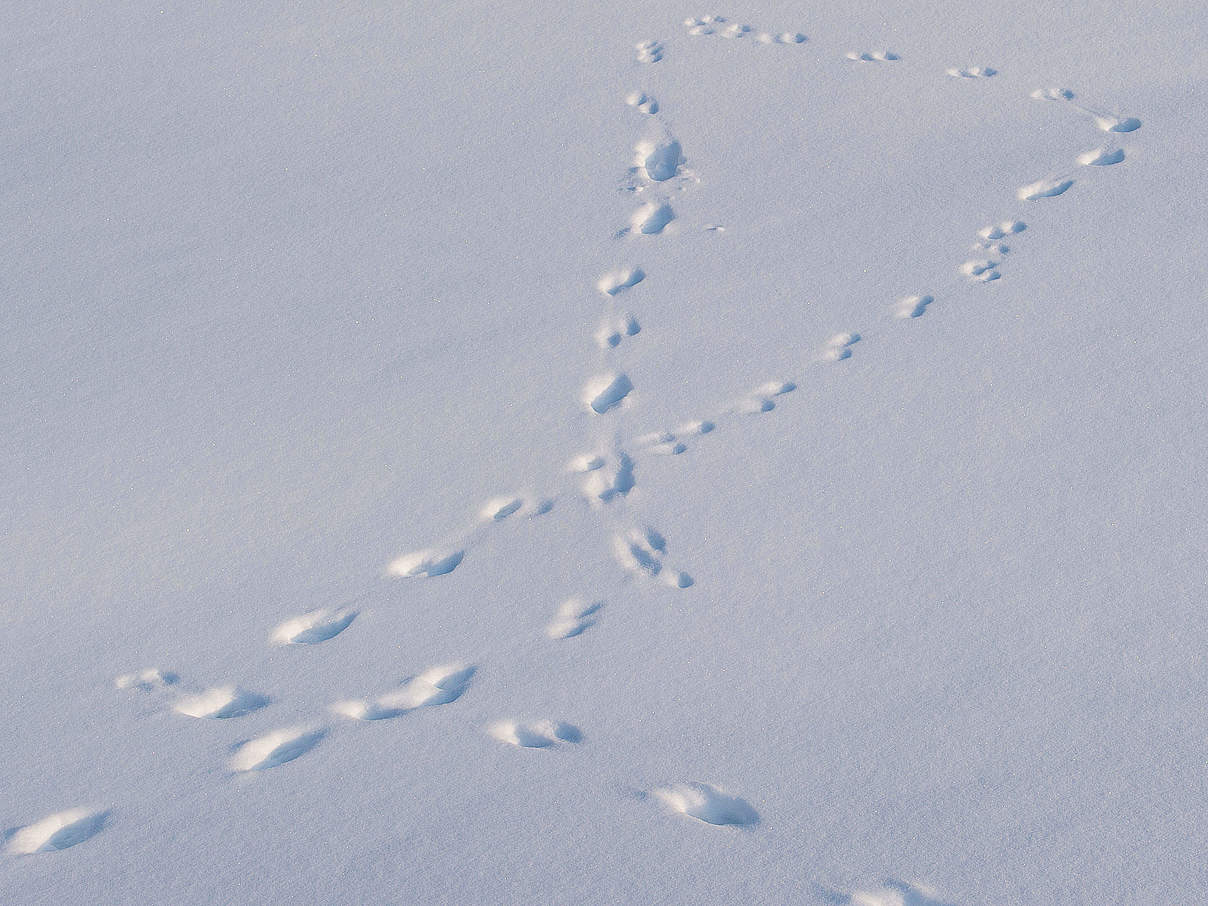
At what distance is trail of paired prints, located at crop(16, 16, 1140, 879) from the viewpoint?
1342 mm

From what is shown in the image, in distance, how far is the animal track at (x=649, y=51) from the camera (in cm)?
330

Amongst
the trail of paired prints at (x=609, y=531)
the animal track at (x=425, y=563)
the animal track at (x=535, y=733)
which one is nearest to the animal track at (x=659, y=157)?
the trail of paired prints at (x=609, y=531)

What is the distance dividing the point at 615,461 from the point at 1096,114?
5.93ft

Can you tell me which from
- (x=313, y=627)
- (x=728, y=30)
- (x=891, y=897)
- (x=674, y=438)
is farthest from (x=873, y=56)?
(x=891, y=897)

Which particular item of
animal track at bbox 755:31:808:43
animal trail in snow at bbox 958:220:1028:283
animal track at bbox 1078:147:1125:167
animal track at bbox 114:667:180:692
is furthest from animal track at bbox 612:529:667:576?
animal track at bbox 755:31:808:43

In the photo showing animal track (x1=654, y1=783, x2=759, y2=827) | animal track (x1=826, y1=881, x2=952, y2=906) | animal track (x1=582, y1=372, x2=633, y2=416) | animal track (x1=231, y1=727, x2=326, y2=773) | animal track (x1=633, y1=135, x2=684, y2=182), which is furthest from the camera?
animal track (x1=633, y1=135, x2=684, y2=182)

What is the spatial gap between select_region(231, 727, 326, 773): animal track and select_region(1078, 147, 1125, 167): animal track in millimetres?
2317

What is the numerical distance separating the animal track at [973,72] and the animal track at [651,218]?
41.0 inches

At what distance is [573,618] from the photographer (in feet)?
5.40

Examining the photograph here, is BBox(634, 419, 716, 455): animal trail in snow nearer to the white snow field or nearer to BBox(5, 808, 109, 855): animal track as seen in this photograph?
the white snow field

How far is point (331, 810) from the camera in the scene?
4.37ft

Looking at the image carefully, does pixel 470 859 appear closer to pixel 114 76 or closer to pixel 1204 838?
pixel 1204 838

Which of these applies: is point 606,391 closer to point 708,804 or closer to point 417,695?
point 417,695

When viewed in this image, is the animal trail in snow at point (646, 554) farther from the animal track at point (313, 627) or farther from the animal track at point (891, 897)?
the animal track at point (891, 897)
